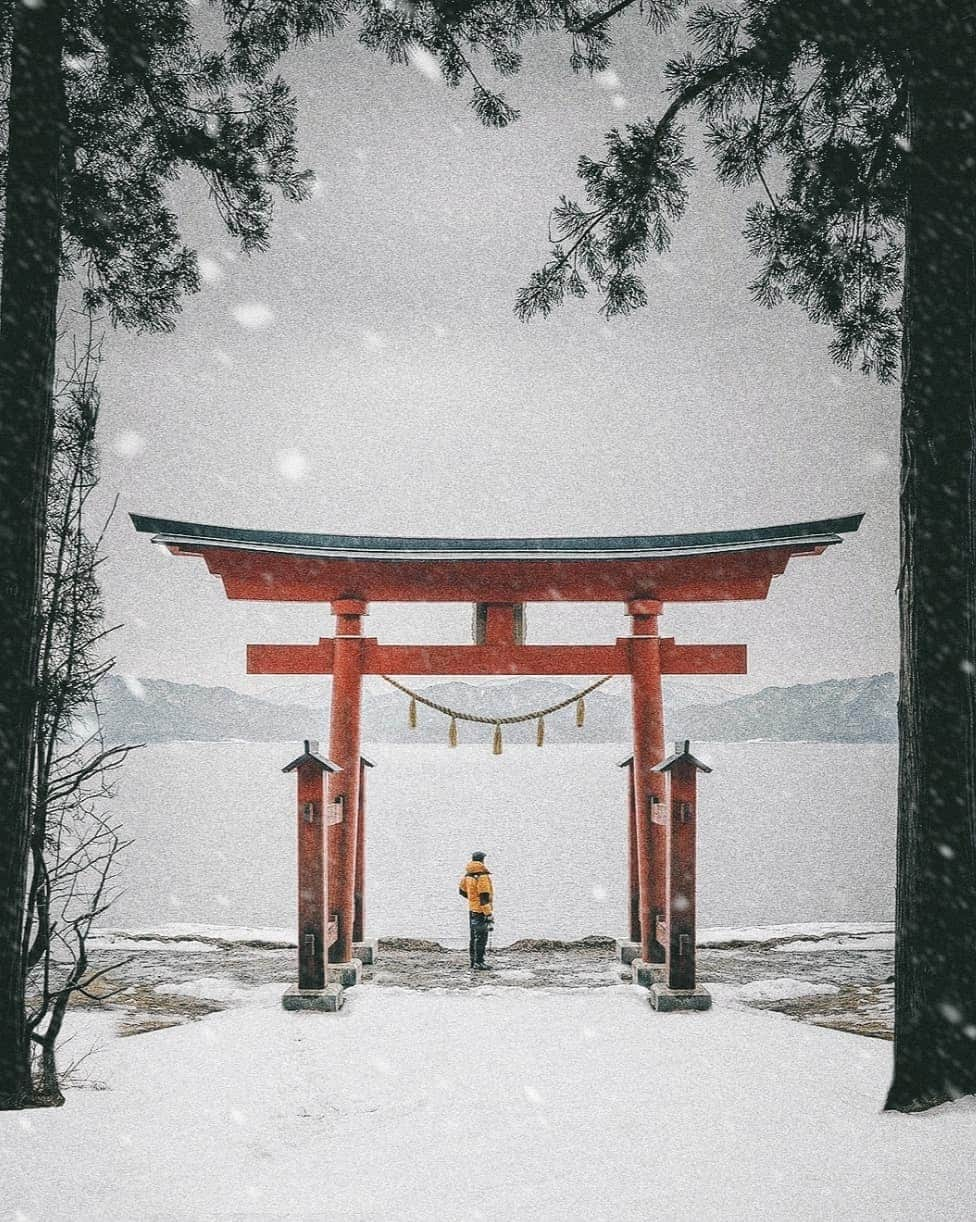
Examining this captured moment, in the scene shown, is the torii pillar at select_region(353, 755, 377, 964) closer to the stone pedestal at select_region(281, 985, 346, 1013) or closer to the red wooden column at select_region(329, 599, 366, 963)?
the red wooden column at select_region(329, 599, 366, 963)

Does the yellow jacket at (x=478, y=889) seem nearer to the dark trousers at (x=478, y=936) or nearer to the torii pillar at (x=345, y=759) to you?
the dark trousers at (x=478, y=936)

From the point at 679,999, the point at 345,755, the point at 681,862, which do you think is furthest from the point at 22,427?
the point at 679,999

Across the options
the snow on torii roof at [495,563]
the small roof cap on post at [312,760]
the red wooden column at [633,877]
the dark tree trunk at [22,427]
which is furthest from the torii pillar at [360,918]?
the dark tree trunk at [22,427]

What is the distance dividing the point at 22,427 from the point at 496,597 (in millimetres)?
4437

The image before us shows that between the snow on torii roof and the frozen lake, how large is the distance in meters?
4.25

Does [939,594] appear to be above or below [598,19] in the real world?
below

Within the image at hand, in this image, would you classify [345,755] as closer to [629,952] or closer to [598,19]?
[629,952]

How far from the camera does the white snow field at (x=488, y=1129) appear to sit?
9.65 ft

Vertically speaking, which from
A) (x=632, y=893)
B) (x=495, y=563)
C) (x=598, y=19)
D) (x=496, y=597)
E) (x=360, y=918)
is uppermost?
(x=598, y=19)

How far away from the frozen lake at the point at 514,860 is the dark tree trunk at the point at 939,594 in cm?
765

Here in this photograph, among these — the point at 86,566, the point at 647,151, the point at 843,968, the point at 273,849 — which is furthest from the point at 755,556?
the point at 273,849

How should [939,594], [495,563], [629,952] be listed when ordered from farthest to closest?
[629,952]
[495,563]
[939,594]

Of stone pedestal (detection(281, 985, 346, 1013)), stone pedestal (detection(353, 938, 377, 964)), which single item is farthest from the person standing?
stone pedestal (detection(281, 985, 346, 1013))

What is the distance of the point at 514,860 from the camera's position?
31297mm
